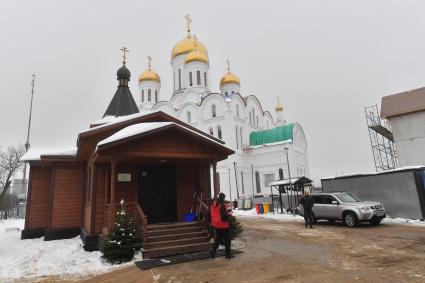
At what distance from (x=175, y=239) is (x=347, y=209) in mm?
8673

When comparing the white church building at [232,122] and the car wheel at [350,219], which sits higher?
the white church building at [232,122]

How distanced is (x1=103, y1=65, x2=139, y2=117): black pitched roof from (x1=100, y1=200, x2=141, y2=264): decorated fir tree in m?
9.69

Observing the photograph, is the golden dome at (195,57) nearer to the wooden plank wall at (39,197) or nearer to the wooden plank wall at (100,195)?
the wooden plank wall at (39,197)

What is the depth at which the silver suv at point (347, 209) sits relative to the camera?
13562 mm

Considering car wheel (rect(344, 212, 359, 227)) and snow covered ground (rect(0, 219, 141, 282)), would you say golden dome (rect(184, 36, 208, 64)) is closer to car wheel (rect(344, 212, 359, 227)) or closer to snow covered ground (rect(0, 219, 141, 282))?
car wheel (rect(344, 212, 359, 227))

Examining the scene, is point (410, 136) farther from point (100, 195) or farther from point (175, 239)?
point (100, 195)

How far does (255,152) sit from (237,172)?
4439mm

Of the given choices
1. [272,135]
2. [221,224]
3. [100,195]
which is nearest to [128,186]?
[100,195]

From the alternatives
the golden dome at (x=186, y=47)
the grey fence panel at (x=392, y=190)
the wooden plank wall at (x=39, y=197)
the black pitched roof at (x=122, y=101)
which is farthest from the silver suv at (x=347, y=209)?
the golden dome at (x=186, y=47)

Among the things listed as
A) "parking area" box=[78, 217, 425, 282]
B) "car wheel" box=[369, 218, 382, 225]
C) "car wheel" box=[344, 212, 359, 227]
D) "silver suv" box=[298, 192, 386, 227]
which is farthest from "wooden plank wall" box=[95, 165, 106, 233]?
"car wheel" box=[369, 218, 382, 225]

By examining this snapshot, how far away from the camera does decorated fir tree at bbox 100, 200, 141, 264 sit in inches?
337

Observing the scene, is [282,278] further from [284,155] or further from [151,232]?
[284,155]

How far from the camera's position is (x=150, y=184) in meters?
12.2

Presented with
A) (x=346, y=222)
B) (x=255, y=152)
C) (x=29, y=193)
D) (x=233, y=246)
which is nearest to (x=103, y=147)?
(x=233, y=246)
